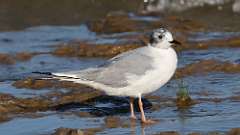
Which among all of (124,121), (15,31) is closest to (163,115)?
(124,121)

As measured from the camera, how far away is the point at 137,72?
8.00 metres

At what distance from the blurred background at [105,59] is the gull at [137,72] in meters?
0.31

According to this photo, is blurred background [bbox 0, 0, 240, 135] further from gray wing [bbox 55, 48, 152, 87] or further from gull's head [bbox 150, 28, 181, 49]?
gull's head [bbox 150, 28, 181, 49]

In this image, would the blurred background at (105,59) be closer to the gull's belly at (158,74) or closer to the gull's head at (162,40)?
the gull's belly at (158,74)

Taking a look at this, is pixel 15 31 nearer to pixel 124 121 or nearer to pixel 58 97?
pixel 58 97

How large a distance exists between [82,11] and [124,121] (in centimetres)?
824

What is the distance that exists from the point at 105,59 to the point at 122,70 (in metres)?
3.85

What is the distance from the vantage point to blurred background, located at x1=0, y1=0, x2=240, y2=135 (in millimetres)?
7949

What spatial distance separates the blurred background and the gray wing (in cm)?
37

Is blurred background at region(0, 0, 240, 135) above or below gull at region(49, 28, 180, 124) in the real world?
below

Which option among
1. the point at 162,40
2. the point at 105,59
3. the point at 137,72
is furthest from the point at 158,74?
the point at 105,59

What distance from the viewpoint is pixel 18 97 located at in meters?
9.41

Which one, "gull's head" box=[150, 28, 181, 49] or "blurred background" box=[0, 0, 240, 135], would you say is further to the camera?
"gull's head" box=[150, 28, 181, 49]

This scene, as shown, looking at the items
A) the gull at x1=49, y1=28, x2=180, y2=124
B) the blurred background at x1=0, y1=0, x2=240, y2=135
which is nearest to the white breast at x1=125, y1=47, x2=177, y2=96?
the gull at x1=49, y1=28, x2=180, y2=124
